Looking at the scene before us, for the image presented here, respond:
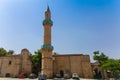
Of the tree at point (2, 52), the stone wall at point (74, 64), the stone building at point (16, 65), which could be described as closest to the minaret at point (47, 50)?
the stone wall at point (74, 64)

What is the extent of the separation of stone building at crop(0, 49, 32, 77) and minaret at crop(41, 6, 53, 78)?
33.4 ft

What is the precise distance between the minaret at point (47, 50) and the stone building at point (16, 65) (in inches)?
400

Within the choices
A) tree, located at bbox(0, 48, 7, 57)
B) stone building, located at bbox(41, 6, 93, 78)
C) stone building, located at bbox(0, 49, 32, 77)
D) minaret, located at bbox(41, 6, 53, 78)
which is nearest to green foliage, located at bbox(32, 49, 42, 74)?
stone building, located at bbox(0, 49, 32, 77)

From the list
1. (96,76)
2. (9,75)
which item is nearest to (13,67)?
(9,75)

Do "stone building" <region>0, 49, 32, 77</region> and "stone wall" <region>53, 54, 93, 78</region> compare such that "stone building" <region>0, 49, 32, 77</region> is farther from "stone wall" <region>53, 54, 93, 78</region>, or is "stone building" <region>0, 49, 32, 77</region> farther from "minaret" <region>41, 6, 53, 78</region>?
"minaret" <region>41, 6, 53, 78</region>

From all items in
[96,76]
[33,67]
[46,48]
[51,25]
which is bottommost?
[96,76]

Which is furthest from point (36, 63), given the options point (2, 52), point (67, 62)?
point (2, 52)

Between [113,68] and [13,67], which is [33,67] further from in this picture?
[113,68]

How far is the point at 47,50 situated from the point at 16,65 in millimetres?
13359

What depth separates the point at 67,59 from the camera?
151 feet

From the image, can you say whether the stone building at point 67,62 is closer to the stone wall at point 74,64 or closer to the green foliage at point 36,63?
the stone wall at point 74,64

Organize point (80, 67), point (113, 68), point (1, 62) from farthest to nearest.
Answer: point (1, 62), point (80, 67), point (113, 68)

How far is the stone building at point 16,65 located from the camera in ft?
152

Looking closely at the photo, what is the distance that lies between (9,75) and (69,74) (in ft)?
56.7
